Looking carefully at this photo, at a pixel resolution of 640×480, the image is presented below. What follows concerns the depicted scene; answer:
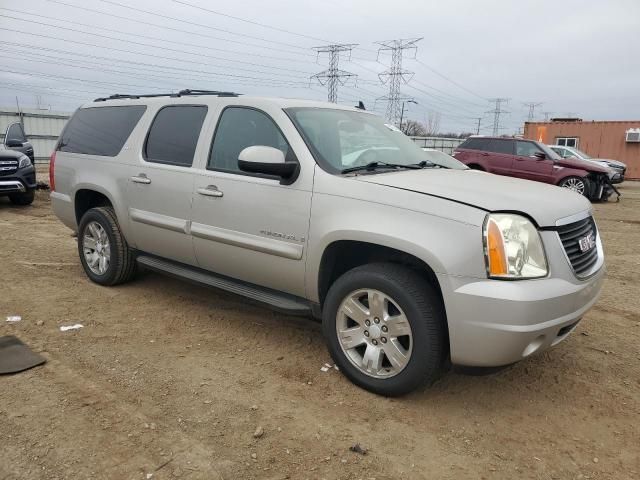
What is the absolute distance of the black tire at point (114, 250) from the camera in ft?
16.1

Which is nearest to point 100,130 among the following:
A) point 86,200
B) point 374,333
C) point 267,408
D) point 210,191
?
point 86,200

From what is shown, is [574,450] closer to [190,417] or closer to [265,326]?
[190,417]

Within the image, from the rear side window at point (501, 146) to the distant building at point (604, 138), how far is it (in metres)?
14.7

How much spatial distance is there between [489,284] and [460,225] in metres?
0.34

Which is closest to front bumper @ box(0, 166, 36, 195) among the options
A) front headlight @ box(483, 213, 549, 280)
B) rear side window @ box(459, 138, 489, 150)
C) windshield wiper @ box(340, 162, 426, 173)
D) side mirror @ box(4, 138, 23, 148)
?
side mirror @ box(4, 138, 23, 148)

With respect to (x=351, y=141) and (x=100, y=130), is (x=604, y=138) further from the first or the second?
(x=100, y=130)

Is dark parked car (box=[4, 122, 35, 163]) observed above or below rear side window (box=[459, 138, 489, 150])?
below

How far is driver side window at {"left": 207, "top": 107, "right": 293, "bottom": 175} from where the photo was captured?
3.71 m

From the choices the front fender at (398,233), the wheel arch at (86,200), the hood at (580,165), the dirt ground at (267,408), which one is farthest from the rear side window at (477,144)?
the front fender at (398,233)

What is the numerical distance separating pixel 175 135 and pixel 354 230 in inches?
81.0

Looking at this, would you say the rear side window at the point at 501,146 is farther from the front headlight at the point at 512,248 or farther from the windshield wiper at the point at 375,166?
the front headlight at the point at 512,248

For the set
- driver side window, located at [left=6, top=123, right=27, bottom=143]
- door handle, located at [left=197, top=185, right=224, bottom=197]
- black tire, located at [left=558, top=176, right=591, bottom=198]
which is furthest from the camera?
black tire, located at [left=558, top=176, right=591, bottom=198]

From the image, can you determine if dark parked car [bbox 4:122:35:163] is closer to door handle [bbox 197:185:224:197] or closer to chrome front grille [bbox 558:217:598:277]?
door handle [bbox 197:185:224:197]

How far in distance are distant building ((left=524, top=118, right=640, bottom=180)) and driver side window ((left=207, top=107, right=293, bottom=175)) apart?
27.7m
